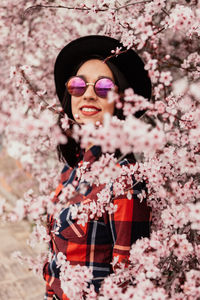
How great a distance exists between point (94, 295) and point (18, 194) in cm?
487

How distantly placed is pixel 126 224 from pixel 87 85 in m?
0.93

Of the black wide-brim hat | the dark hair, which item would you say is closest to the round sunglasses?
the dark hair

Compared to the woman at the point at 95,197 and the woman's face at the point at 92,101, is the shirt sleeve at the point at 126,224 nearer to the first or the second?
the woman at the point at 95,197

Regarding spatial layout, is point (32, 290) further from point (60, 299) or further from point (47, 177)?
point (60, 299)

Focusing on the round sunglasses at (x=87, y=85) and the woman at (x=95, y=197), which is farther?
the round sunglasses at (x=87, y=85)

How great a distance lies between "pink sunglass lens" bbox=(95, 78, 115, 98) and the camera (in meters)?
1.78

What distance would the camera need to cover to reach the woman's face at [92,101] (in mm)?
1869

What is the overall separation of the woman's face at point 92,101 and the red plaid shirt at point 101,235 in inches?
9.8

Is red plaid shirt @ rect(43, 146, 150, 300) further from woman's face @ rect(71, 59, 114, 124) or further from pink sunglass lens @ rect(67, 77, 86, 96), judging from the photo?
pink sunglass lens @ rect(67, 77, 86, 96)

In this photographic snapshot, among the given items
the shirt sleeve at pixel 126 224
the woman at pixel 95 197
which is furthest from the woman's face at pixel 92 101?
the shirt sleeve at pixel 126 224

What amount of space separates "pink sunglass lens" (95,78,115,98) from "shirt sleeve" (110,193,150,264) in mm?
671

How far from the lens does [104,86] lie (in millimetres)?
1783

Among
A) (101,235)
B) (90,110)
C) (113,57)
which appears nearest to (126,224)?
(101,235)

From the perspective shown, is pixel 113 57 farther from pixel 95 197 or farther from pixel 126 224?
pixel 126 224
